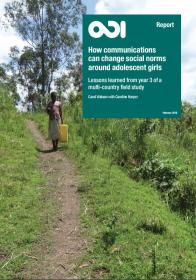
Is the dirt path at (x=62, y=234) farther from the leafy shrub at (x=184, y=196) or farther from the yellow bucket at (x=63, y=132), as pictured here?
the yellow bucket at (x=63, y=132)

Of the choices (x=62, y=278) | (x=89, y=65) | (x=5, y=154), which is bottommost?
(x=62, y=278)

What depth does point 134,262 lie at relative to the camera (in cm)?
677

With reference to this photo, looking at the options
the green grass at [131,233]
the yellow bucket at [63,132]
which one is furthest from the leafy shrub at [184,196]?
the yellow bucket at [63,132]

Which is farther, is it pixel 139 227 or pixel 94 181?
A: pixel 94 181

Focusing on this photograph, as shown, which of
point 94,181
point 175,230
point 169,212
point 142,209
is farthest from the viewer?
point 94,181

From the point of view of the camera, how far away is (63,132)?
14.5 meters

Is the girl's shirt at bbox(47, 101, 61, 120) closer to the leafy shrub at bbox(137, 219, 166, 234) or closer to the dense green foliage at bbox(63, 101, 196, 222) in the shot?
the dense green foliage at bbox(63, 101, 196, 222)

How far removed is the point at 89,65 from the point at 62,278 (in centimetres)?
338

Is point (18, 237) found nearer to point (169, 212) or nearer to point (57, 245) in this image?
point (57, 245)

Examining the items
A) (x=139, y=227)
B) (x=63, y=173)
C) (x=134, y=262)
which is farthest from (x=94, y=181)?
(x=134, y=262)

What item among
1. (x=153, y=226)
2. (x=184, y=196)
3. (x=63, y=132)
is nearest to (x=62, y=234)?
(x=153, y=226)

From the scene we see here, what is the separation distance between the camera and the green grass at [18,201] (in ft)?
23.1

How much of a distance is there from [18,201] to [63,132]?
221 inches

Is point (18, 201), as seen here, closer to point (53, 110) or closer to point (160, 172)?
point (160, 172)
